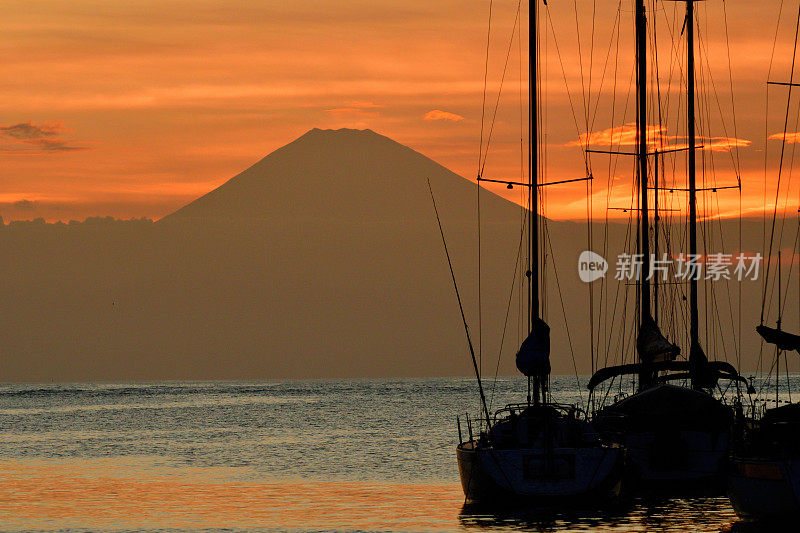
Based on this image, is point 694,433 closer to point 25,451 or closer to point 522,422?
point 522,422

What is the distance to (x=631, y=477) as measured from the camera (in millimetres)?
42844

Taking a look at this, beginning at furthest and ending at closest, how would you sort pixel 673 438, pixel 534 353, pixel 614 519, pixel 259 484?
pixel 259 484
pixel 673 438
pixel 614 519
pixel 534 353

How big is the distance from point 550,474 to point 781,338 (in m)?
8.24

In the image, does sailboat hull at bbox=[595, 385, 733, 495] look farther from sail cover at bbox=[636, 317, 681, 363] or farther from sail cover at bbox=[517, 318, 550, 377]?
sail cover at bbox=[636, 317, 681, 363]

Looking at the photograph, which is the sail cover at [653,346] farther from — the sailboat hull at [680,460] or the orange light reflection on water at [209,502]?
the orange light reflection on water at [209,502]

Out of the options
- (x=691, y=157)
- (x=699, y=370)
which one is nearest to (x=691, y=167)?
(x=691, y=157)

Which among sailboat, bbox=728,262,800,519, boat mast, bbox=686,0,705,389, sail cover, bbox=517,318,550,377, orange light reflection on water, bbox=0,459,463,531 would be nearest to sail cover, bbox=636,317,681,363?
boat mast, bbox=686,0,705,389

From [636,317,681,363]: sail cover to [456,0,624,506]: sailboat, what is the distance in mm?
11784

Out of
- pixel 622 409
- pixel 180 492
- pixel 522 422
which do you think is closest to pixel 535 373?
pixel 522 422

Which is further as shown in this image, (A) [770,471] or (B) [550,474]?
(B) [550,474]

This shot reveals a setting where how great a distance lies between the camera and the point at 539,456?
37344mm

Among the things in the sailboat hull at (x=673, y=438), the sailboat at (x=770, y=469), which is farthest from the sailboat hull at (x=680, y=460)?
the sailboat at (x=770, y=469)

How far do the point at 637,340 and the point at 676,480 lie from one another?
10044mm

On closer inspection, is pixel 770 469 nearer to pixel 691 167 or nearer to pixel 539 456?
pixel 539 456
